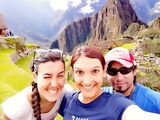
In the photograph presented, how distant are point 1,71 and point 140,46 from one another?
41.3m

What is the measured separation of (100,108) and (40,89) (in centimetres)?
122

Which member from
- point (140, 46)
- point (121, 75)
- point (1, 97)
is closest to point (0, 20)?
point (140, 46)

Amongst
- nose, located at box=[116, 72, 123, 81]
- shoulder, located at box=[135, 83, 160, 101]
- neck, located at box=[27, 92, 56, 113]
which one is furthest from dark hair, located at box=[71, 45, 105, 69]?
shoulder, located at box=[135, 83, 160, 101]

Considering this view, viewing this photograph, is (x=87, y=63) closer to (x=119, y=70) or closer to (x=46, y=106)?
(x=46, y=106)

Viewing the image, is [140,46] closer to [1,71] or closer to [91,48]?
[1,71]

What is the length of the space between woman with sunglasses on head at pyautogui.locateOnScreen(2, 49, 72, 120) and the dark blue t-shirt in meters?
0.40

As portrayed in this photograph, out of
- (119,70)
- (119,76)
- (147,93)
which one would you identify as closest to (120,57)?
(119,70)

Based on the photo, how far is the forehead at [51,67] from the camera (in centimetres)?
641

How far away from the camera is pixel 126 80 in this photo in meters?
7.78

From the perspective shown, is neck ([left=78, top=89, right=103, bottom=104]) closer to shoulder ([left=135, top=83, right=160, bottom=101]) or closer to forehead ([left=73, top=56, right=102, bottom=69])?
forehead ([left=73, top=56, right=102, bottom=69])

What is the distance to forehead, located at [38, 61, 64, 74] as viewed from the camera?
641 centimetres

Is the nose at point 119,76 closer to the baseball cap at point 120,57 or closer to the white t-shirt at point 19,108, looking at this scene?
the baseball cap at point 120,57

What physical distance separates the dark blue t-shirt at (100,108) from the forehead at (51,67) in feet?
1.81

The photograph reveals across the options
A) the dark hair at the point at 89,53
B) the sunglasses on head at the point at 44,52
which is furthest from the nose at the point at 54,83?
the dark hair at the point at 89,53
